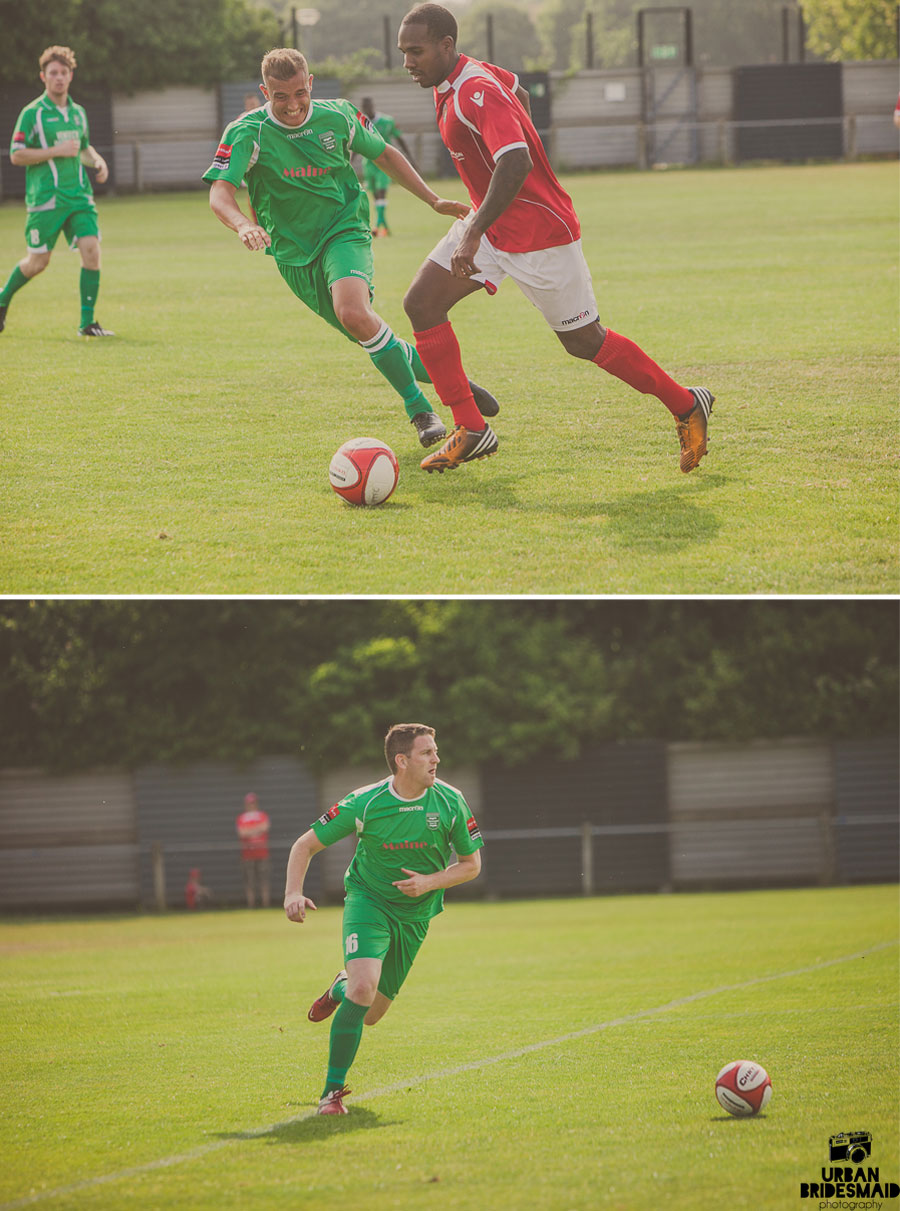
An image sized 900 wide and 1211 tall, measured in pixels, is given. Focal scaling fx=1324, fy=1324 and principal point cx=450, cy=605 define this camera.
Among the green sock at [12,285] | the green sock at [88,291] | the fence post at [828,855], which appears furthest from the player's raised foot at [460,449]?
the fence post at [828,855]

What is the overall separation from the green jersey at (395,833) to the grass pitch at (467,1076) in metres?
0.85

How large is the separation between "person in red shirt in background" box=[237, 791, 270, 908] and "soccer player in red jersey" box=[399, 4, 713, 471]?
395 inches

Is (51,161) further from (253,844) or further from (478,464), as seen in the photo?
(253,844)

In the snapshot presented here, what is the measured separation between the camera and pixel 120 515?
24.6ft

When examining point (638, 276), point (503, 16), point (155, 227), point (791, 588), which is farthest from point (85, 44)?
point (503, 16)

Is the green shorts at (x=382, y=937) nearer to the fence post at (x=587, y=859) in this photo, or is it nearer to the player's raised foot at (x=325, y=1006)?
the player's raised foot at (x=325, y=1006)

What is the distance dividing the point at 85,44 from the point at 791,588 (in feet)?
99.5

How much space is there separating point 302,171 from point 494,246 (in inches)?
49.1

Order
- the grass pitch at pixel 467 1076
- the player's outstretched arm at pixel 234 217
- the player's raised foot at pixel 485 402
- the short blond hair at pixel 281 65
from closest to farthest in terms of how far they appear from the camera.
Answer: the grass pitch at pixel 467 1076, the player's outstretched arm at pixel 234 217, the short blond hair at pixel 281 65, the player's raised foot at pixel 485 402

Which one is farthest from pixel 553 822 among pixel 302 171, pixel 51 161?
pixel 302 171

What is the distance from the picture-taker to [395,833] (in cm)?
561

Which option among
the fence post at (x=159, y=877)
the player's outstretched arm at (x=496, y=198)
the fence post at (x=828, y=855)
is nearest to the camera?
the player's outstretched arm at (x=496, y=198)

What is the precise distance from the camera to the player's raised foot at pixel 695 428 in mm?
7871

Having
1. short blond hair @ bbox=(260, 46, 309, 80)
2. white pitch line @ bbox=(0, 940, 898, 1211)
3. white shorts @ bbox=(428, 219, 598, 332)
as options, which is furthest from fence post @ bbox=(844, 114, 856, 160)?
Result: short blond hair @ bbox=(260, 46, 309, 80)
